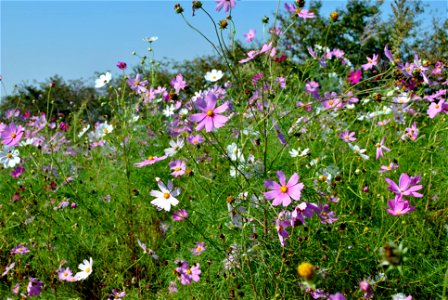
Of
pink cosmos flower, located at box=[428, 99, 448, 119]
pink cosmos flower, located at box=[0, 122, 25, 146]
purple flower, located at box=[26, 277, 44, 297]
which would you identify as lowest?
purple flower, located at box=[26, 277, 44, 297]

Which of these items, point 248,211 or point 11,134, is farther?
point 11,134

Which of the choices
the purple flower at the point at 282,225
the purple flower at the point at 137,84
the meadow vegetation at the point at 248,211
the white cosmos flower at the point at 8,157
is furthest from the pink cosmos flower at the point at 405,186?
the white cosmos flower at the point at 8,157

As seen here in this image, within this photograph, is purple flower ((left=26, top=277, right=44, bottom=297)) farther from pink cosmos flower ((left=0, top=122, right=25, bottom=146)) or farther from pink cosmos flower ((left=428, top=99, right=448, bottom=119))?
pink cosmos flower ((left=428, top=99, right=448, bottom=119))

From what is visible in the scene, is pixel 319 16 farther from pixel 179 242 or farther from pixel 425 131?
pixel 179 242

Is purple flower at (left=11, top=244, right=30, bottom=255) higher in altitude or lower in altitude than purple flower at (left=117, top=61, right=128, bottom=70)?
lower

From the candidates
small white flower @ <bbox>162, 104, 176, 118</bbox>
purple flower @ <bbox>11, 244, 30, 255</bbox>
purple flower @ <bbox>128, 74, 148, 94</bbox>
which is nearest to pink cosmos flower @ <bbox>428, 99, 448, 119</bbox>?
purple flower @ <bbox>128, 74, 148, 94</bbox>

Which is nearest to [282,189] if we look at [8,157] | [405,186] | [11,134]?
[405,186]

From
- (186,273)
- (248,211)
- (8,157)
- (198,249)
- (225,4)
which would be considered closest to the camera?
(248,211)

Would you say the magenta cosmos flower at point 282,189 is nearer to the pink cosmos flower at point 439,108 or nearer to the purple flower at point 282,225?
the purple flower at point 282,225

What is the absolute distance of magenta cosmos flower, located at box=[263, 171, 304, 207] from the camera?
1288 millimetres

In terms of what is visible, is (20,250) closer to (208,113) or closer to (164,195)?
(164,195)

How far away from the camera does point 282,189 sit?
132cm

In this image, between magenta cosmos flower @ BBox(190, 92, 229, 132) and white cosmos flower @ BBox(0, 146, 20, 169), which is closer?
magenta cosmos flower @ BBox(190, 92, 229, 132)

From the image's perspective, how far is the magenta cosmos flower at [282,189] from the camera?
1288 millimetres
